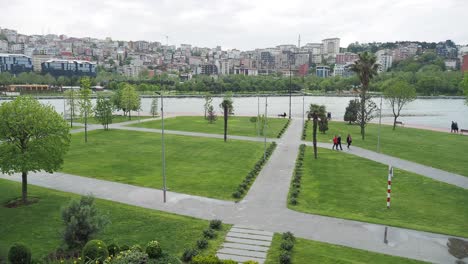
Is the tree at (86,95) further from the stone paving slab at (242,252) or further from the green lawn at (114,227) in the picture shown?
the stone paving slab at (242,252)

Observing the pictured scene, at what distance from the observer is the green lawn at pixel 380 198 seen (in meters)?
20.5

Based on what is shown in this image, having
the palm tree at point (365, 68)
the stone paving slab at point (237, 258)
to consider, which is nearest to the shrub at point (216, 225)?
the stone paving slab at point (237, 258)

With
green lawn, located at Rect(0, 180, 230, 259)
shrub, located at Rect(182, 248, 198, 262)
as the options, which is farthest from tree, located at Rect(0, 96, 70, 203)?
shrub, located at Rect(182, 248, 198, 262)

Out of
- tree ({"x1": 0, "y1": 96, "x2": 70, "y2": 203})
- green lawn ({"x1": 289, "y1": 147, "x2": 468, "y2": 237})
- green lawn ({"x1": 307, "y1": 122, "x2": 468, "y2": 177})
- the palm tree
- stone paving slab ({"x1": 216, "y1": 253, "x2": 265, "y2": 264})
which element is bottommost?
stone paving slab ({"x1": 216, "y1": 253, "x2": 265, "y2": 264})

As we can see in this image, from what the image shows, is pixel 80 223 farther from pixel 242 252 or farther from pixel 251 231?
pixel 251 231

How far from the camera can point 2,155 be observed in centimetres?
2152

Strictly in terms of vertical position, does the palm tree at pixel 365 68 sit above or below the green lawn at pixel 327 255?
above

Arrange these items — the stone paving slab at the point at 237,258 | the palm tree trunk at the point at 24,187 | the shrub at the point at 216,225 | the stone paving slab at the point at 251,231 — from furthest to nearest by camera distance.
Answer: the palm tree trunk at the point at 24,187, the shrub at the point at 216,225, the stone paving slab at the point at 251,231, the stone paving slab at the point at 237,258

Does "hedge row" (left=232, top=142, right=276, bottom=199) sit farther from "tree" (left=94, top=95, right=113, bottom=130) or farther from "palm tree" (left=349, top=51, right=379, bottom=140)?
"tree" (left=94, top=95, right=113, bottom=130)

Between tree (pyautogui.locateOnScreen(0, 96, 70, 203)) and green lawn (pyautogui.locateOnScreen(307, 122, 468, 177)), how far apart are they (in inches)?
1131

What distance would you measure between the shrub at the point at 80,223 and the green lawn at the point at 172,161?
27.1 ft

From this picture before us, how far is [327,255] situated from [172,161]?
20.2 metres

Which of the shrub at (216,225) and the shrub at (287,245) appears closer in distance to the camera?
the shrub at (287,245)

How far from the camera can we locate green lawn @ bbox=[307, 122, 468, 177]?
34.7 metres
